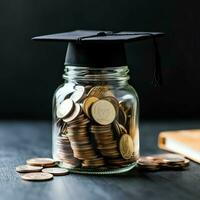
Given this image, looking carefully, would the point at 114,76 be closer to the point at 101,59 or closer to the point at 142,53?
the point at 101,59

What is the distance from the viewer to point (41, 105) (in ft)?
6.22

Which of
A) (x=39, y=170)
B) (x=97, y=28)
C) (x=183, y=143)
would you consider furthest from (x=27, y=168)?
(x=97, y=28)

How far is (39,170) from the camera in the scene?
3.90 feet

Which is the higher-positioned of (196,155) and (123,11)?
(123,11)

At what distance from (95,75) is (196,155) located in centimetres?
28

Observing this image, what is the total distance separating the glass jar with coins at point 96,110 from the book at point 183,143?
17cm

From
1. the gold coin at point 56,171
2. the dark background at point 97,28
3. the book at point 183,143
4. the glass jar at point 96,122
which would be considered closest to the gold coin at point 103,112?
the glass jar at point 96,122

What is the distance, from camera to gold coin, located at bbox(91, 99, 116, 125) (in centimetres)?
112

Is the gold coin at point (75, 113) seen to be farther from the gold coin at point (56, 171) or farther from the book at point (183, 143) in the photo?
the book at point (183, 143)

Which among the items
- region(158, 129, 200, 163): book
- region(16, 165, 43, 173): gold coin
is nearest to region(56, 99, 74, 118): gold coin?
region(16, 165, 43, 173): gold coin

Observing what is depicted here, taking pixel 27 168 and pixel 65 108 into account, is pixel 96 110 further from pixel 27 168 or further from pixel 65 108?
pixel 27 168

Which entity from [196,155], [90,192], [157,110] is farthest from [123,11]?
[90,192]

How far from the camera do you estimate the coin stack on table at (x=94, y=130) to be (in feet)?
3.69

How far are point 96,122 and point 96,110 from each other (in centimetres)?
2
